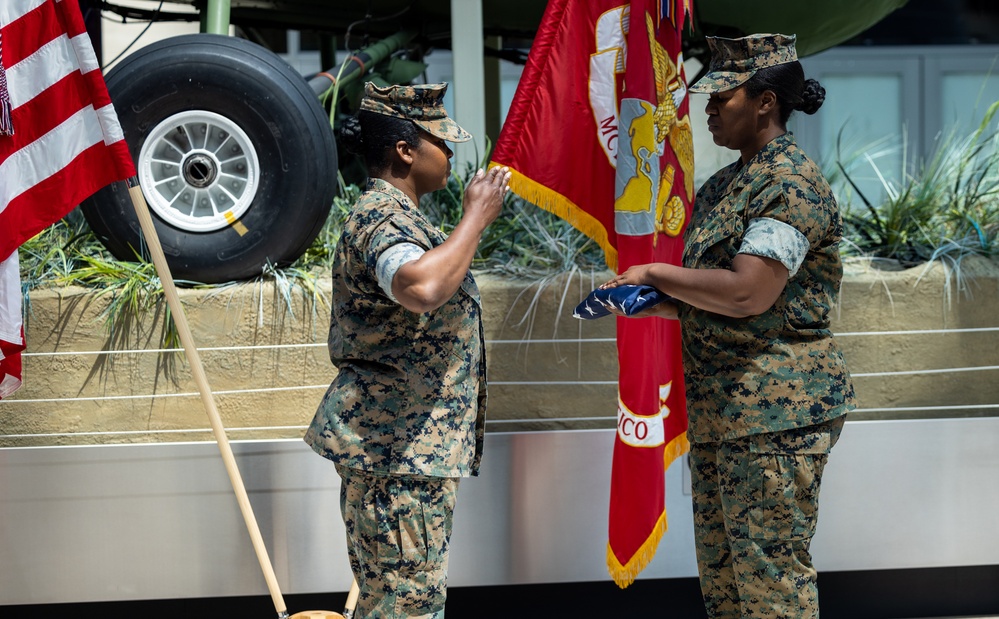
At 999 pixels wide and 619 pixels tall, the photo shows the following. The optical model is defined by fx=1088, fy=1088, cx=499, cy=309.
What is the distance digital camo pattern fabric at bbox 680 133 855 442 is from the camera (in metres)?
2.60

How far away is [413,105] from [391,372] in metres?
0.62

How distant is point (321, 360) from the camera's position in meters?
3.88

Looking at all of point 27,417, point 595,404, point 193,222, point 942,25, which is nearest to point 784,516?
point 595,404


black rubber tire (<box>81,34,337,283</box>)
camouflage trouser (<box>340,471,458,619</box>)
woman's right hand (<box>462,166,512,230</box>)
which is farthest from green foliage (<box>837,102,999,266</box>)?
camouflage trouser (<box>340,471,458,619</box>)

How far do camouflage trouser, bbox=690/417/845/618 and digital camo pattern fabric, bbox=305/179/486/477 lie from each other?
2.21 feet

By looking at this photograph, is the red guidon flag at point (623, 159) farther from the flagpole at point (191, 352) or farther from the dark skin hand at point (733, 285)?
the flagpole at point (191, 352)

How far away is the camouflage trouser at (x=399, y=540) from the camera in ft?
8.20

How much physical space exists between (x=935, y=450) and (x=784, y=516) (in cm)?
151

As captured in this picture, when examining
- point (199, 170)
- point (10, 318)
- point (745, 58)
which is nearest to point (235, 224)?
point (199, 170)

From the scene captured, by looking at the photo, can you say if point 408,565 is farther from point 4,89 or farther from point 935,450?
point 935,450

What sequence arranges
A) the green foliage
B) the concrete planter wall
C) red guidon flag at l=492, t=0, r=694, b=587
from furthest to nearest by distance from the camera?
the green foliage < the concrete planter wall < red guidon flag at l=492, t=0, r=694, b=587

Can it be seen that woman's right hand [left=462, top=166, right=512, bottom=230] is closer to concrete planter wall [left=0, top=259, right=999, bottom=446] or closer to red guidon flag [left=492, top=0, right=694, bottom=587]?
red guidon flag [left=492, top=0, right=694, bottom=587]

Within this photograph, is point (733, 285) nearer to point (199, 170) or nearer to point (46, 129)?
point (46, 129)

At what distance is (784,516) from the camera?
263 cm
